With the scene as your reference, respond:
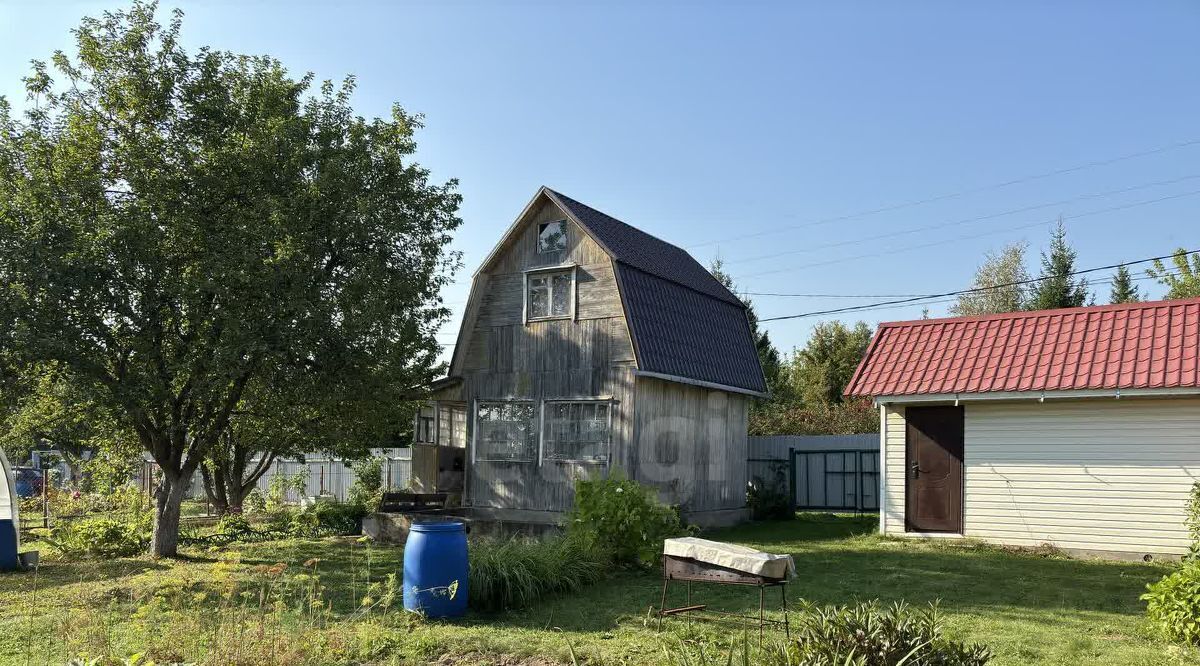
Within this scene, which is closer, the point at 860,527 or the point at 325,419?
the point at 325,419

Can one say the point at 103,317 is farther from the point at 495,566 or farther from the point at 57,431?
the point at 495,566


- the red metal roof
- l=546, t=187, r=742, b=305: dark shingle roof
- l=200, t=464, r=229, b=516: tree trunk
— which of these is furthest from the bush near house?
l=200, t=464, r=229, b=516: tree trunk

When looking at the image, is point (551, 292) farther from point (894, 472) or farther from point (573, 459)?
point (894, 472)

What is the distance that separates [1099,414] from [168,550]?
48.3 feet

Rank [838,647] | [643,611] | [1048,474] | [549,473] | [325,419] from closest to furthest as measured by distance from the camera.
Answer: [838,647]
[643,611]
[1048,474]
[325,419]
[549,473]

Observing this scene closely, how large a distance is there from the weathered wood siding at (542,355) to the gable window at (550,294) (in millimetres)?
158

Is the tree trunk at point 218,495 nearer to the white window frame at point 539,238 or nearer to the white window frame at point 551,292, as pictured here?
the white window frame at point 551,292

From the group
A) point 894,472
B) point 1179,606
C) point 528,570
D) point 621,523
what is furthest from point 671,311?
point 1179,606

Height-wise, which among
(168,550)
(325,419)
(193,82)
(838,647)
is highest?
(193,82)

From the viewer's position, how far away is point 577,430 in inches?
656

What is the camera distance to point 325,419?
15.2m

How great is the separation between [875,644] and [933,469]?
10.4 m

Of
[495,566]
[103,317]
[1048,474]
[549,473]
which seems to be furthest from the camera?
[549,473]

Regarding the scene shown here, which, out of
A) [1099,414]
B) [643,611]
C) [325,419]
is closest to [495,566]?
[643,611]
